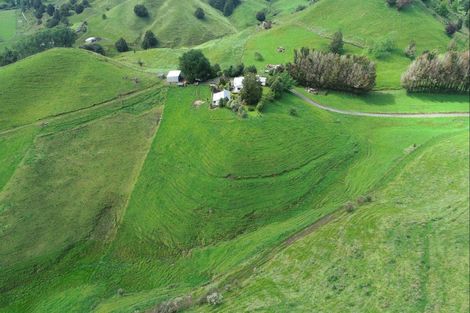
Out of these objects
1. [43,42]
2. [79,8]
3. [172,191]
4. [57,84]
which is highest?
[79,8]

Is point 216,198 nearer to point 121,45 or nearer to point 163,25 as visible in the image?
point 121,45

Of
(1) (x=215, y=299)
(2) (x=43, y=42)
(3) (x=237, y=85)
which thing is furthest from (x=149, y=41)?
(1) (x=215, y=299)

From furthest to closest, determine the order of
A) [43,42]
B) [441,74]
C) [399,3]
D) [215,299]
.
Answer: [43,42] < [399,3] < [441,74] < [215,299]

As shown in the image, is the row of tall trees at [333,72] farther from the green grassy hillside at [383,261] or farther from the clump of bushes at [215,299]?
the clump of bushes at [215,299]

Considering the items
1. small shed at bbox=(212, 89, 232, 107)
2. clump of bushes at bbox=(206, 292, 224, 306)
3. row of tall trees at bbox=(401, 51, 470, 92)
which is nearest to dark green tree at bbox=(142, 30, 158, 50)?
small shed at bbox=(212, 89, 232, 107)

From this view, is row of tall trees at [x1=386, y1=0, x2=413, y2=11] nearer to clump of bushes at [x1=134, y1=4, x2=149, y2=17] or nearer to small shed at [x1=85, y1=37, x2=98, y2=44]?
clump of bushes at [x1=134, y1=4, x2=149, y2=17]

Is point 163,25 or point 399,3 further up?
point 399,3
